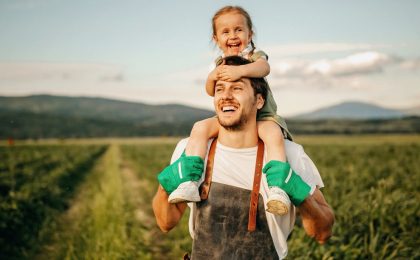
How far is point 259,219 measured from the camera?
2615 mm

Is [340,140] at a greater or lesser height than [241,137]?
lesser

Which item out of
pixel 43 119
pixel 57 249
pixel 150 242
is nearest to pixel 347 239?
pixel 150 242

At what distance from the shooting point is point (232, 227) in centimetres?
260

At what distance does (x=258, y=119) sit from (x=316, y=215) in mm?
731

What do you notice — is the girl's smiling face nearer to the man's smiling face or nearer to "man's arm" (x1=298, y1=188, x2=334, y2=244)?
the man's smiling face

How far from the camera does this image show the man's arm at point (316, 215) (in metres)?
2.60

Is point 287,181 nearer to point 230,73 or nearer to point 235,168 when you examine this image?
point 235,168

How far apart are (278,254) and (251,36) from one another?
1.71 metres

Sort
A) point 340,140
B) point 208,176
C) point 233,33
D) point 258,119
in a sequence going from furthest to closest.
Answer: point 340,140 < point 233,33 < point 258,119 < point 208,176

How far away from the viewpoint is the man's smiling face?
2607 mm

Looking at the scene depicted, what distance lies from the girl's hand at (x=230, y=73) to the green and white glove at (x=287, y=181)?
557 millimetres

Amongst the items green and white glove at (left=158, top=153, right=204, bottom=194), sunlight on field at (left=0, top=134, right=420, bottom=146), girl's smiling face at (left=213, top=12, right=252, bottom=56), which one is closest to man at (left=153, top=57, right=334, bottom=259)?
green and white glove at (left=158, top=153, right=204, bottom=194)

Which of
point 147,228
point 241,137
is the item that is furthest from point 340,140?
point 241,137

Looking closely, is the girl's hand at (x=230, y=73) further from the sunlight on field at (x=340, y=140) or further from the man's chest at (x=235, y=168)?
the sunlight on field at (x=340, y=140)
